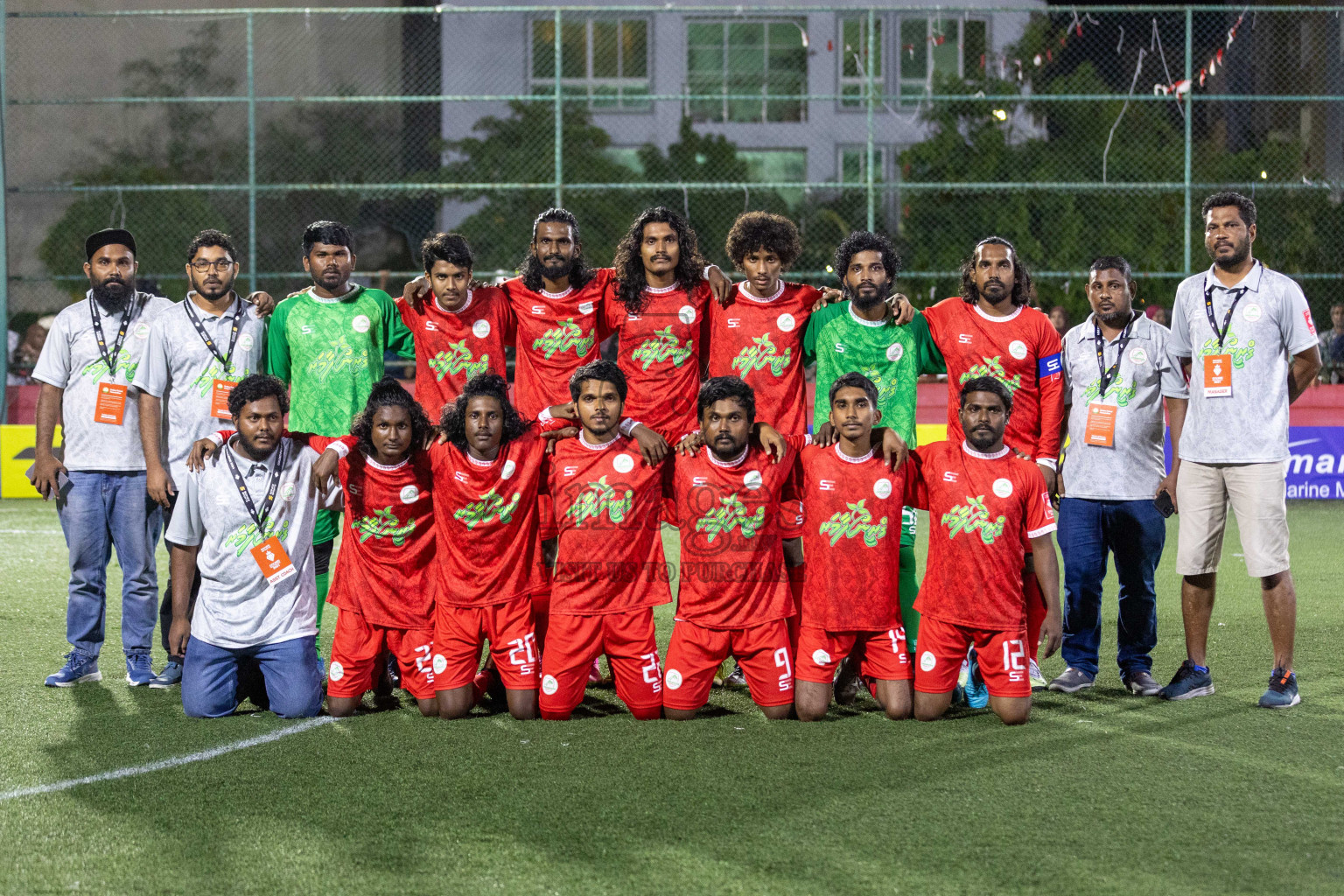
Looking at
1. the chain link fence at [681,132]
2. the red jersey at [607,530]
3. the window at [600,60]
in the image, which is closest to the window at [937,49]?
the chain link fence at [681,132]

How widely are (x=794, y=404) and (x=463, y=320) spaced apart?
1.58 metres

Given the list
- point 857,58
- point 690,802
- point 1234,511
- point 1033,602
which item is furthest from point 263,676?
point 857,58

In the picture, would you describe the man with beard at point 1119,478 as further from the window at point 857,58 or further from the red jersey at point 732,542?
the window at point 857,58

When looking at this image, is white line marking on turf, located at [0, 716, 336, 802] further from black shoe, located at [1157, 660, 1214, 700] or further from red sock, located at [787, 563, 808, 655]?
black shoe, located at [1157, 660, 1214, 700]

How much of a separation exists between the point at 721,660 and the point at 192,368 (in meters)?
2.74

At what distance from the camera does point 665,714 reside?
5336 mm

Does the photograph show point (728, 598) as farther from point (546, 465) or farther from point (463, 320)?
point (463, 320)

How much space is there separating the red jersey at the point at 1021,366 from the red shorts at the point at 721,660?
1.24 m

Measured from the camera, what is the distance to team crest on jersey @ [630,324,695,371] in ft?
19.5

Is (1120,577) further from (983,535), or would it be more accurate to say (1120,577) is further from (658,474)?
(658,474)

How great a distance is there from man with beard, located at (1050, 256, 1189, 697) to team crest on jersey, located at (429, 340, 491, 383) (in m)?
2.70

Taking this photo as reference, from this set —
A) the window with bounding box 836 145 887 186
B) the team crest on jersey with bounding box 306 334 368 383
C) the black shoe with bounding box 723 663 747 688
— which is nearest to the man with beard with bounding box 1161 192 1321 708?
the black shoe with bounding box 723 663 747 688

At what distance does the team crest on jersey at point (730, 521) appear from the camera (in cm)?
540

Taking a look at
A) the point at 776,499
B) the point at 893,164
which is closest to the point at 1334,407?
the point at 893,164
